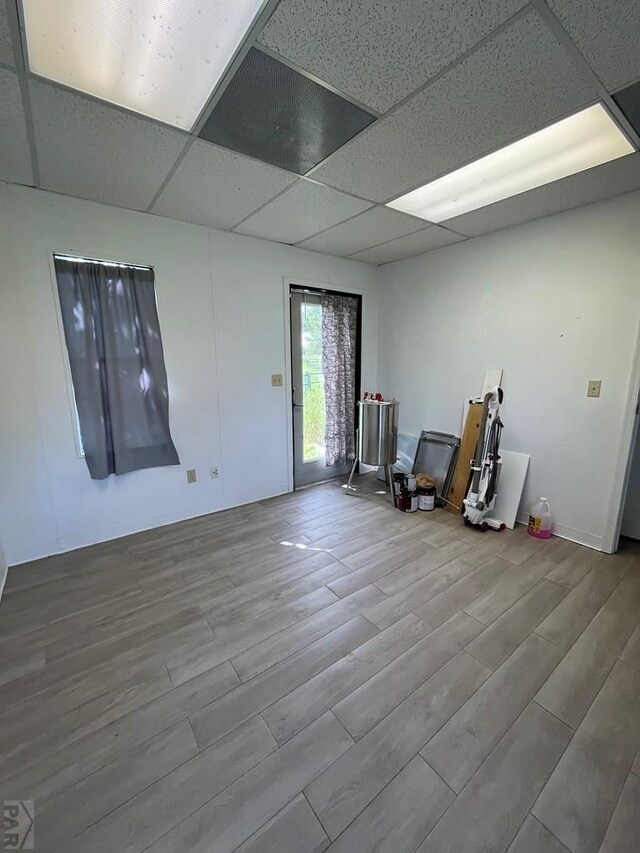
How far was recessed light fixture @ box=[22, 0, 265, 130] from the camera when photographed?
1126 mm

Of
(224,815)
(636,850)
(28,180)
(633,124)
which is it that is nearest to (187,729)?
(224,815)

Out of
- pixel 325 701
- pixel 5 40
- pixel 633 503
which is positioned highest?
pixel 5 40

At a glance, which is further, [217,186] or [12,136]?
[217,186]

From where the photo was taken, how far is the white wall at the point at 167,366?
2334 mm

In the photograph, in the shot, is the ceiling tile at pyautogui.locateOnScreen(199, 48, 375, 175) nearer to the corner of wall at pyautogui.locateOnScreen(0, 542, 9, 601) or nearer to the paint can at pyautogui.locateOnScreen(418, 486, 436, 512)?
the paint can at pyautogui.locateOnScreen(418, 486, 436, 512)

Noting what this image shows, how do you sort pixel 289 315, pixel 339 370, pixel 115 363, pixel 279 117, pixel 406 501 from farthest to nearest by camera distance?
1. pixel 339 370
2. pixel 289 315
3. pixel 406 501
4. pixel 115 363
5. pixel 279 117

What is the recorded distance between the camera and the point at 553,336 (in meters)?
2.76

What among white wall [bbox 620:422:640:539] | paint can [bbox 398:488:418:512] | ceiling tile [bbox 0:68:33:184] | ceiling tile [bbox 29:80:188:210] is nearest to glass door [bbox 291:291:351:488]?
paint can [bbox 398:488:418:512]

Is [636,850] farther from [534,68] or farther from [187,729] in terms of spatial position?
[534,68]

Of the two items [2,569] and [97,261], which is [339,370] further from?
[2,569]

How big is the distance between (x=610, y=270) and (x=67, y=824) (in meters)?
3.96

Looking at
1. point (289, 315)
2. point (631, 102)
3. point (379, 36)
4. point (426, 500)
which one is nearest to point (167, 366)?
point (289, 315)

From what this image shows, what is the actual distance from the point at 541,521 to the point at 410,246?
281cm

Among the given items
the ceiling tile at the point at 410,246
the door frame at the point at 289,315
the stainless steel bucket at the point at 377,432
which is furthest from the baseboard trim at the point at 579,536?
the ceiling tile at the point at 410,246
